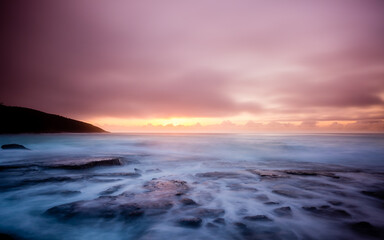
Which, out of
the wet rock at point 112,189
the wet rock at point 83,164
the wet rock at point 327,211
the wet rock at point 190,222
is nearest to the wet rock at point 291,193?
the wet rock at point 327,211

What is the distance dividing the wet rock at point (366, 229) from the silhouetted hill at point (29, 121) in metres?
85.0

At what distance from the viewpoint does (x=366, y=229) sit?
3.19 metres

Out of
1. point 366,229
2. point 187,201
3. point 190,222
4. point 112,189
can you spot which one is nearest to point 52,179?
point 112,189

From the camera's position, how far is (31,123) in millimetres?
72500

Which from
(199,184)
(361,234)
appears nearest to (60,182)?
(199,184)

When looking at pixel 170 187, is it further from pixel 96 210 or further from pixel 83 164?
pixel 83 164

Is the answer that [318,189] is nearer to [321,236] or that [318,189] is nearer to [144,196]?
[321,236]

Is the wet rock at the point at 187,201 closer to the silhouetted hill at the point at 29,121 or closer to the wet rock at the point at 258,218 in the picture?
the wet rock at the point at 258,218

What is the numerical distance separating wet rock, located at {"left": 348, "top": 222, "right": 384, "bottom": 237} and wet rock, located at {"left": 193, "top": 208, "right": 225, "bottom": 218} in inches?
89.9

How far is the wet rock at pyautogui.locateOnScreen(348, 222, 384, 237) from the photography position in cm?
304

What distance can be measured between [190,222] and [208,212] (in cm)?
59

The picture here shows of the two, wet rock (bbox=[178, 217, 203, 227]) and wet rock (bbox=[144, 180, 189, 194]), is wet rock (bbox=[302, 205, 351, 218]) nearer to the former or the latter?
wet rock (bbox=[178, 217, 203, 227])

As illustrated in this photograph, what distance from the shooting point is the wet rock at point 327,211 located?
12.3 ft

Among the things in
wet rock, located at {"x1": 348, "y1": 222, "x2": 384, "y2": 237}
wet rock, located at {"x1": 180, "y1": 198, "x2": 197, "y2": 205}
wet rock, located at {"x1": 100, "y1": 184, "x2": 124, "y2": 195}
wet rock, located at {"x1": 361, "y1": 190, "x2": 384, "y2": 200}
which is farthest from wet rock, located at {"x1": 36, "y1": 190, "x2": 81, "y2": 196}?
wet rock, located at {"x1": 361, "y1": 190, "x2": 384, "y2": 200}
